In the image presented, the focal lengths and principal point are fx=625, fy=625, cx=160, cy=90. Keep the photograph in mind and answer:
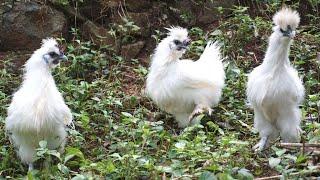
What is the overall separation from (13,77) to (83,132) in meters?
1.70

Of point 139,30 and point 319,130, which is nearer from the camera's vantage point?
point 319,130

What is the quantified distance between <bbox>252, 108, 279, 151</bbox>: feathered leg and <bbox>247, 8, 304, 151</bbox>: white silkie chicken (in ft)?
0.07

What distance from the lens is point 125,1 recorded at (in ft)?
30.0

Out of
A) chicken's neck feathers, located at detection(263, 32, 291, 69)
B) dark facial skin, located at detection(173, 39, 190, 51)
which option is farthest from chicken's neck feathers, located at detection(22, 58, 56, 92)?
chicken's neck feathers, located at detection(263, 32, 291, 69)

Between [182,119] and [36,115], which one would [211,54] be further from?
[36,115]

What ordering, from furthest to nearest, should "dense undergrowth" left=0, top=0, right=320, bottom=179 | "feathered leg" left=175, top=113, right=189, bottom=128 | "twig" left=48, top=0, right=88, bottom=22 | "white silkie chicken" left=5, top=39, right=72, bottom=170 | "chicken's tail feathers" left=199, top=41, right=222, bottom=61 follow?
"twig" left=48, top=0, right=88, bottom=22, "chicken's tail feathers" left=199, top=41, right=222, bottom=61, "feathered leg" left=175, top=113, right=189, bottom=128, "white silkie chicken" left=5, top=39, right=72, bottom=170, "dense undergrowth" left=0, top=0, right=320, bottom=179

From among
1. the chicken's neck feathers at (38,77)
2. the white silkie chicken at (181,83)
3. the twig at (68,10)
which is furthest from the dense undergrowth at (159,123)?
the chicken's neck feathers at (38,77)

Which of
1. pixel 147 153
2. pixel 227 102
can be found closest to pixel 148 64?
pixel 227 102

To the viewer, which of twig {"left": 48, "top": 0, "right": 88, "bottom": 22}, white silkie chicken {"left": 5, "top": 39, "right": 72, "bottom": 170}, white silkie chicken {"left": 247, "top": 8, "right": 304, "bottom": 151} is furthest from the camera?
twig {"left": 48, "top": 0, "right": 88, "bottom": 22}

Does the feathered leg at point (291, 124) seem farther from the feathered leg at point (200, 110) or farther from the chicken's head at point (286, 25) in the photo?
the feathered leg at point (200, 110)

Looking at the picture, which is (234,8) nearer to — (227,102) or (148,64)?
(148,64)

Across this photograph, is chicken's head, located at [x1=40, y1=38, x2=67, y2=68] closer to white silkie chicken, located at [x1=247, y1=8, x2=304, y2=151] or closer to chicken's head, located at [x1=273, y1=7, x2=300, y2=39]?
white silkie chicken, located at [x1=247, y1=8, x2=304, y2=151]

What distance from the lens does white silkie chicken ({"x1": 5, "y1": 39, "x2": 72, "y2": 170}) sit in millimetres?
5812

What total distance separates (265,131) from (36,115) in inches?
85.1
